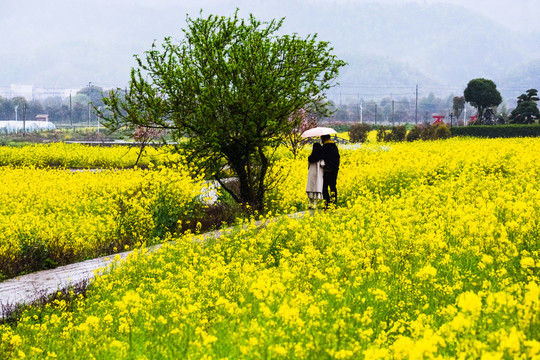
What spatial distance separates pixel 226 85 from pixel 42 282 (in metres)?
5.62

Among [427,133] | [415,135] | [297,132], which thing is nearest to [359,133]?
[415,135]

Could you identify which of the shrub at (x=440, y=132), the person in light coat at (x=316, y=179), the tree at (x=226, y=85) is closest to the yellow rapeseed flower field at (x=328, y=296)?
the person in light coat at (x=316, y=179)

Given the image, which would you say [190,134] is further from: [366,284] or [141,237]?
[366,284]

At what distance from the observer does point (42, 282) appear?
8164 millimetres

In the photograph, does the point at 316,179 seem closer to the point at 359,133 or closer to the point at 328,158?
the point at 328,158

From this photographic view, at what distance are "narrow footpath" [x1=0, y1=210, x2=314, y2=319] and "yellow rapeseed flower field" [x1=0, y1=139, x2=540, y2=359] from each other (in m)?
0.32

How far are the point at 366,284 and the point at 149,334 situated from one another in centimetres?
227

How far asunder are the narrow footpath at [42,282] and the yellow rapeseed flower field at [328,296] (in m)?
0.32

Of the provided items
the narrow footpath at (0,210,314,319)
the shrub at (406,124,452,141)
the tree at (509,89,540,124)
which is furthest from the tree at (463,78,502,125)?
the narrow footpath at (0,210,314,319)

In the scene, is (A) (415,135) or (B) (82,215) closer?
(B) (82,215)

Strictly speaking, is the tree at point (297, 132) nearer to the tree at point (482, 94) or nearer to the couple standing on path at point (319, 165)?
the couple standing on path at point (319, 165)

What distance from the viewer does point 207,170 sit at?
1348 cm

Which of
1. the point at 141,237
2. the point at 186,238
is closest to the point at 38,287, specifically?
the point at 186,238

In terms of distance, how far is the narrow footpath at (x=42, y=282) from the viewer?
7273 millimetres
